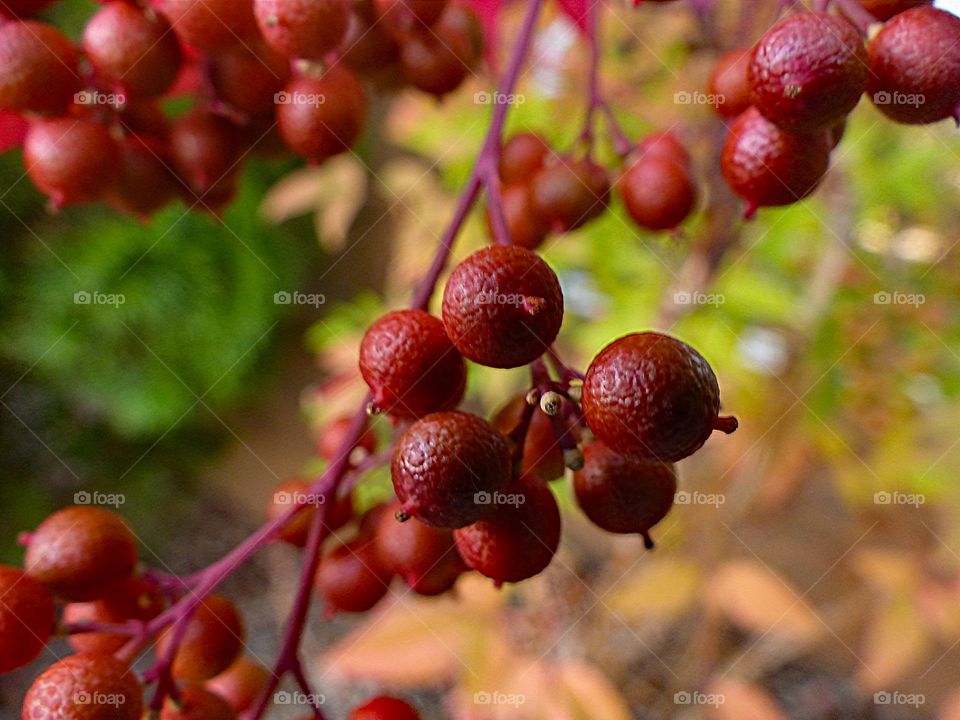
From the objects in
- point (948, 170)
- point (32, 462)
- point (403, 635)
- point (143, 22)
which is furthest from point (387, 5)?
point (32, 462)

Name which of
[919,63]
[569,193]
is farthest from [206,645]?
[919,63]

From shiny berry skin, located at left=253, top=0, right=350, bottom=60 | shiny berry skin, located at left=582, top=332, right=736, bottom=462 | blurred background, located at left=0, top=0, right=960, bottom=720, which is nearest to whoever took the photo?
shiny berry skin, located at left=582, top=332, right=736, bottom=462

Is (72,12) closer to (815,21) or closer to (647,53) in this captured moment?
(647,53)

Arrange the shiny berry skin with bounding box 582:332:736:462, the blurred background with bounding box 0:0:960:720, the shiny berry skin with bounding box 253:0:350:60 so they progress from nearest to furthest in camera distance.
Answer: the shiny berry skin with bounding box 582:332:736:462 → the shiny berry skin with bounding box 253:0:350:60 → the blurred background with bounding box 0:0:960:720

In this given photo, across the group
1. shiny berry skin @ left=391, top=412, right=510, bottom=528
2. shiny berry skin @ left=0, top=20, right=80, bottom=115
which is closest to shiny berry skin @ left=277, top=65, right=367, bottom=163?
shiny berry skin @ left=0, top=20, right=80, bottom=115

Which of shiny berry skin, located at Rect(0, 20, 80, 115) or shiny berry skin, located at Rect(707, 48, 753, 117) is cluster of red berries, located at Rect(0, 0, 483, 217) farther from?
shiny berry skin, located at Rect(707, 48, 753, 117)

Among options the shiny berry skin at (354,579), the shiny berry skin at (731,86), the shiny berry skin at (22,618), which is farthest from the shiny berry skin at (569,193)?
the shiny berry skin at (22,618)
